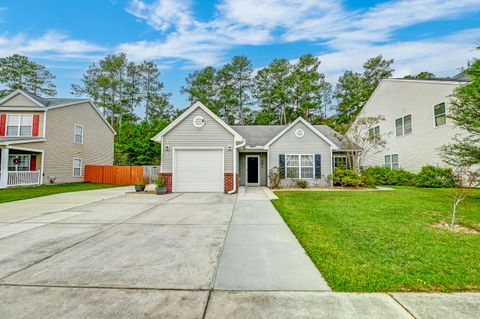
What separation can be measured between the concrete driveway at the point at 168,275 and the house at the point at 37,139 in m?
12.6

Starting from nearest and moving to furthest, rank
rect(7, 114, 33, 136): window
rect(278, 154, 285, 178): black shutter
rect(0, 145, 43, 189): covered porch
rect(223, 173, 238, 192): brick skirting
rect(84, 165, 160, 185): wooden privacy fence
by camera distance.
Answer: rect(223, 173, 238, 192): brick skirting, rect(278, 154, 285, 178): black shutter, rect(0, 145, 43, 189): covered porch, rect(7, 114, 33, 136): window, rect(84, 165, 160, 185): wooden privacy fence

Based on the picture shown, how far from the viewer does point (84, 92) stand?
32750 millimetres

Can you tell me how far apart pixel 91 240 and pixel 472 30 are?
21.1 metres

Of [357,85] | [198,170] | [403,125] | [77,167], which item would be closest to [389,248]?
[198,170]

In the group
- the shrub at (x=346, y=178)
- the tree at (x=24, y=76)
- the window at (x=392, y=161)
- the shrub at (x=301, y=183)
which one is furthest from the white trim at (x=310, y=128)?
the tree at (x=24, y=76)

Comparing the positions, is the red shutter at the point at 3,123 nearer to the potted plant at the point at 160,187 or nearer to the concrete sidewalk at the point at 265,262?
the potted plant at the point at 160,187

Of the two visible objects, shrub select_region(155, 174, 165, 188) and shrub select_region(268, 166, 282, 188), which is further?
shrub select_region(268, 166, 282, 188)

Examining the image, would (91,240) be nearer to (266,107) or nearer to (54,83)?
(266,107)

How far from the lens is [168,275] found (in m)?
3.03

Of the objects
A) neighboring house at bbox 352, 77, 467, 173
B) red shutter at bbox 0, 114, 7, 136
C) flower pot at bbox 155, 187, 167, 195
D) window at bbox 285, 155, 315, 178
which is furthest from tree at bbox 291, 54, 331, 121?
red shutter at bbox 0, 114, 7, 136

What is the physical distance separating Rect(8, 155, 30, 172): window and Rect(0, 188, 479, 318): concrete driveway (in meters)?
14.0

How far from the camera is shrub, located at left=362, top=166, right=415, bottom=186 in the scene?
1531 cm

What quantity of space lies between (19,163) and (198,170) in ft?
45.7

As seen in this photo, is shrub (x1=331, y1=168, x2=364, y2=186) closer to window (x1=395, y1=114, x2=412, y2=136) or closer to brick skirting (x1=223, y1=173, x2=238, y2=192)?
window (x1=395, y1=114, x2=412, y2=136)
